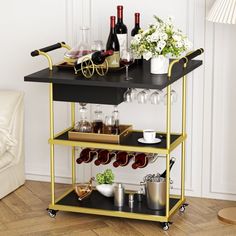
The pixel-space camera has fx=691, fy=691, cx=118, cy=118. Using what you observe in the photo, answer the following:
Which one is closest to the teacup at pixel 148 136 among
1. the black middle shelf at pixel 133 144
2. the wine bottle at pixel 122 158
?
the black middle shelf at pixel 133 144

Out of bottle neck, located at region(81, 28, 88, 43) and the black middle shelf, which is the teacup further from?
bottle neck, located at region(81, 28, 88, 43)

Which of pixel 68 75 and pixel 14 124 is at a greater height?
pixel 68 75

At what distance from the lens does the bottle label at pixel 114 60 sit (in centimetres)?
368

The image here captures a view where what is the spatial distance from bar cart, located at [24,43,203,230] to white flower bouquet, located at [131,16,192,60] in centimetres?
8

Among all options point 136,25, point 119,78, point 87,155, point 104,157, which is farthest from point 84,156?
point 136,25

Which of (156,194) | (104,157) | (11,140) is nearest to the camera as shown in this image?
(156,194)

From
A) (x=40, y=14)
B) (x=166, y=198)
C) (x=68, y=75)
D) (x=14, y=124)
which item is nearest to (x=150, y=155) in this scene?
(x=166, y=198)

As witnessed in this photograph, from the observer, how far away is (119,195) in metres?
3.80

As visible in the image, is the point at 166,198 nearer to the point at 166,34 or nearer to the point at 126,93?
the point at 126,93

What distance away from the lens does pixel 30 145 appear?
4.53 m

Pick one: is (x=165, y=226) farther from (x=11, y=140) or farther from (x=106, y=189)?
(x=11, y=140)

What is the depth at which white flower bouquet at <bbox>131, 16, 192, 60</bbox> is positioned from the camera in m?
3.53

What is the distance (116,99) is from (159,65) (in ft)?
0.95

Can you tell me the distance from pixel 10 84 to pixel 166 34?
136cm
